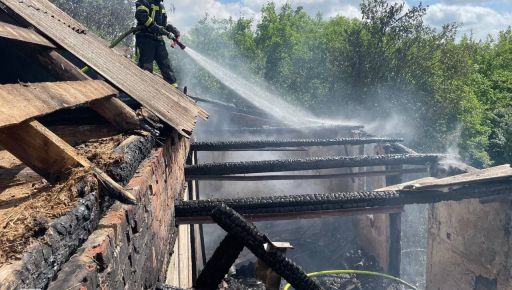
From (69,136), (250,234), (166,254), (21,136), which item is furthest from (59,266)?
(166,254)

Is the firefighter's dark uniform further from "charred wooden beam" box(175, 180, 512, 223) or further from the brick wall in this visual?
"charred wooden beam" box(175, 180, 512, 223)

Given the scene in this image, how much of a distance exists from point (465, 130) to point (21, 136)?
1625 centimetres

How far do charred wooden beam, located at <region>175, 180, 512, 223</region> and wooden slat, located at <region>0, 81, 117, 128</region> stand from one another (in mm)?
1481

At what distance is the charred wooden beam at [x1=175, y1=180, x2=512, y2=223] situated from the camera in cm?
387

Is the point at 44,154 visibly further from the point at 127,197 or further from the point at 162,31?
the point at 162,31

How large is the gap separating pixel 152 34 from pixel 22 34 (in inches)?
155

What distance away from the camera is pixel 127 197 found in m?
1.97

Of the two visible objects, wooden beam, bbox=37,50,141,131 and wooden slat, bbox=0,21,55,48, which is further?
wooden beam, bbox=37,50,141,131

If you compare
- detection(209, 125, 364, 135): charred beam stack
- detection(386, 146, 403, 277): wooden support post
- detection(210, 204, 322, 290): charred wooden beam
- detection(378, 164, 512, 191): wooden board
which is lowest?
detection(386, 146, 403, 277): wooden support post

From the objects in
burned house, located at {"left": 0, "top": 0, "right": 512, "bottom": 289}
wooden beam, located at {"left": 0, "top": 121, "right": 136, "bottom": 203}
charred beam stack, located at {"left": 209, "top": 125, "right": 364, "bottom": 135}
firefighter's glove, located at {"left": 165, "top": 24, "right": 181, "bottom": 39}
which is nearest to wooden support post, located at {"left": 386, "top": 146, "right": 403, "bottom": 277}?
burned house, located at {"left": 0, "top": 0, "right": 512, "bottom": 289}

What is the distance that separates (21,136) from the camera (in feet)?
6.10

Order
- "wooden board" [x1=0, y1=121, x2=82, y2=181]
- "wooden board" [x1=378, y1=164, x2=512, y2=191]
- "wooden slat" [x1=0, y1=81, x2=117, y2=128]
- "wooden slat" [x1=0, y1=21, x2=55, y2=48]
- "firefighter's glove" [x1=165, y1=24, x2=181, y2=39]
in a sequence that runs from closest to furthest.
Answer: "wooden slat" [x1=0, y1=81, x2=117, y2=128] < "wooden board" [x1=0, y1=121, x2=82, y2=181] < "wooden slat" [x1=0, y1=21, x2=55, y2=48] < "wooden board" [x1=378, y1=164, x2=512, y2=191] < "firefighter's glove" [x1=165, y1=24, x2=181, y2=39]

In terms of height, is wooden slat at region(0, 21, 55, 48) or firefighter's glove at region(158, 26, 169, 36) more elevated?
firefighter's glove at region(158, 26, 169, 36)

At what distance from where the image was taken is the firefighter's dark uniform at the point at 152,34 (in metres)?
6.65
